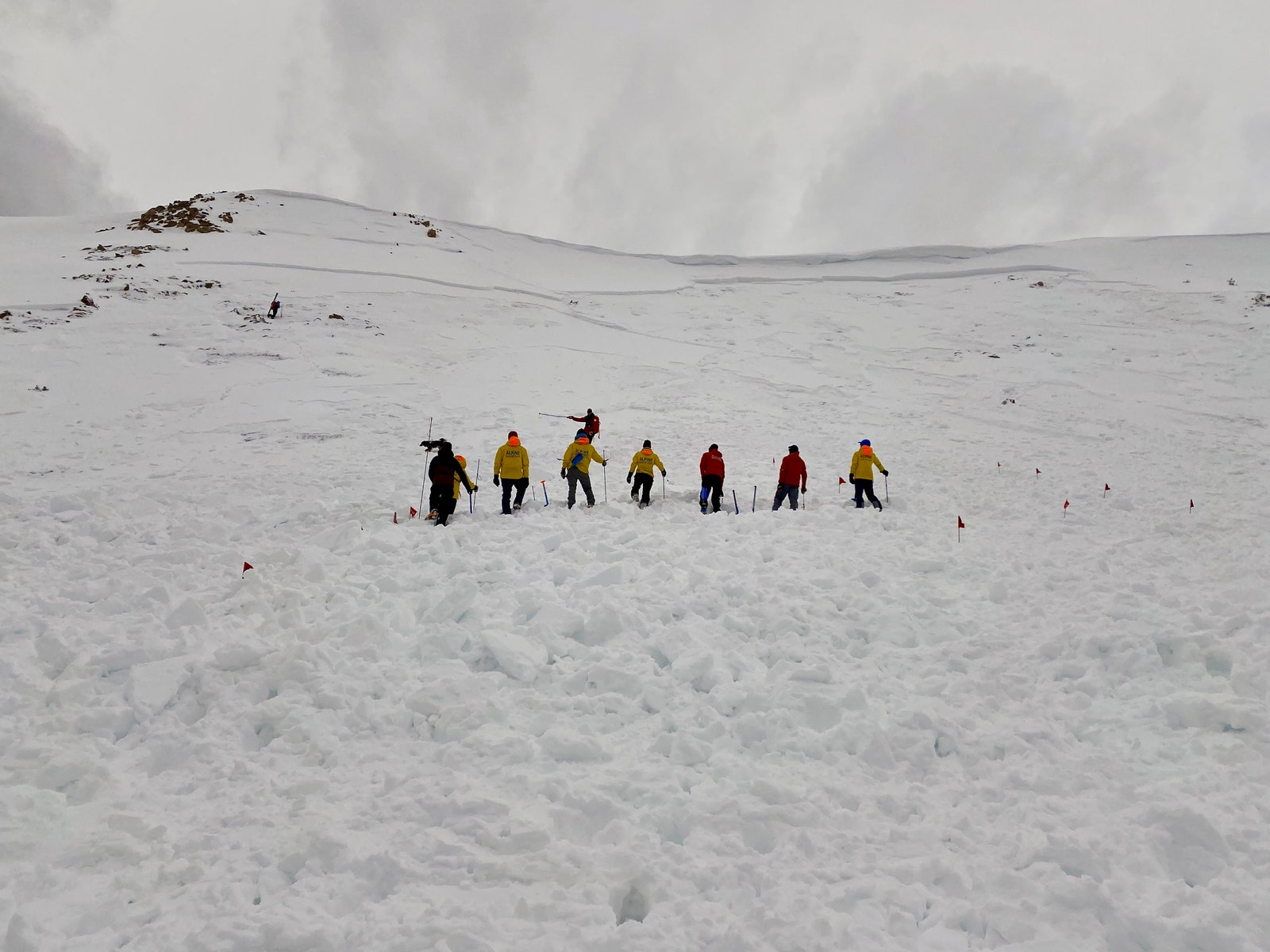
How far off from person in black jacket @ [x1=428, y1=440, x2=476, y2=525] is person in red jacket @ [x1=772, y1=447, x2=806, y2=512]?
5954 millimetres

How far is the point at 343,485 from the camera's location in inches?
473

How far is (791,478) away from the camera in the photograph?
1225cm

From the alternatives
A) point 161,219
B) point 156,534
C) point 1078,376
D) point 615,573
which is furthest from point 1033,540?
point 161,219

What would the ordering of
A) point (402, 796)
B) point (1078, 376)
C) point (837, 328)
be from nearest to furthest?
point (402, 796), point (1078, 376), point (837, 328)

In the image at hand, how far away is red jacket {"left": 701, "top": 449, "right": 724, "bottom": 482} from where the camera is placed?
12.0 m

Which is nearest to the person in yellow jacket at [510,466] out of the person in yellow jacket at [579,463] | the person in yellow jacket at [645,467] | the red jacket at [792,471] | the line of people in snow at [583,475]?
the line of people in snow at [583,475]

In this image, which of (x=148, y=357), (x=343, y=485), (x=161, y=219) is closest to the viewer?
(x=343, y=485)

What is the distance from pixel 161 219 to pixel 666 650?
42440 mm

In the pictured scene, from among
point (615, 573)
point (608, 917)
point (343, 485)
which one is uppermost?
point (343, 485)

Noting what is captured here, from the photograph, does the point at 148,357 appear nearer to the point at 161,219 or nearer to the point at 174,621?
the point at 174,621

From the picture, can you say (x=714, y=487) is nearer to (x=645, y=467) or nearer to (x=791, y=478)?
(x=645, y=467)

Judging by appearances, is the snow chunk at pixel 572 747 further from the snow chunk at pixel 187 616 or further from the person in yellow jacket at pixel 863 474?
the person in yellow jacket at pixel 863 474

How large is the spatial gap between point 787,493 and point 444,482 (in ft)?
21.1

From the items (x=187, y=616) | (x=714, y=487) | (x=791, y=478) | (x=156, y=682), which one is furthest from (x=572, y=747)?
(x=791, y=478)
